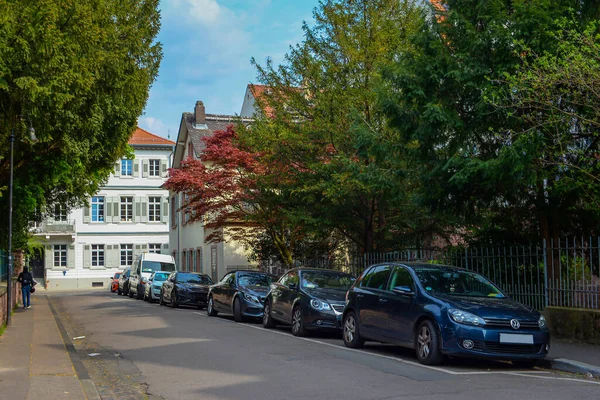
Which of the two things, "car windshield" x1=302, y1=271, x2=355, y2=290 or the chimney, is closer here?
"car windshield" x1=302, y1=271, x2=355, y2=290

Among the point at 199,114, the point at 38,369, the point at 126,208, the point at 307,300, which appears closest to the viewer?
the point at 38,369

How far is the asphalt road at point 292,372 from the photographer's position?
9.08m

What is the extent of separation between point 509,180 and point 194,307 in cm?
A: 2021

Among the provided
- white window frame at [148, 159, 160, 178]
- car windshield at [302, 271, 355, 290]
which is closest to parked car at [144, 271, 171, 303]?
car windshield at [302, 271, 355, 290]

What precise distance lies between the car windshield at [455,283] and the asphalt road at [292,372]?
3.59 feet

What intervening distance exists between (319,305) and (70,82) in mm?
6695

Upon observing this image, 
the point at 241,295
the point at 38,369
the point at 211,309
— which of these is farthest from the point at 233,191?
the point at 38,369

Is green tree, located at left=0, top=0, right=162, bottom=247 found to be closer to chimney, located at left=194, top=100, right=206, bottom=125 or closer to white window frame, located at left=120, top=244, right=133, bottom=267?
chimney, located at left=194, top=100, right=206, bottom=125

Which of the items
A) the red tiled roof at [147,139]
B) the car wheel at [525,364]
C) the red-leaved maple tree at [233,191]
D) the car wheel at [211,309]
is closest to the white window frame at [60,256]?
the red tiled roof at [147,139]

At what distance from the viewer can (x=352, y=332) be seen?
14078 millimetres

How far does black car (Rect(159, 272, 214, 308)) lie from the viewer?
29.5 metres

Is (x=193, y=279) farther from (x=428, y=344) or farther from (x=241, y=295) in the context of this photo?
(x=428, y=344)

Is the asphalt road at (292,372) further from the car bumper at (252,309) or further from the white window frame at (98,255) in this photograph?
the white window frame at (98,255)

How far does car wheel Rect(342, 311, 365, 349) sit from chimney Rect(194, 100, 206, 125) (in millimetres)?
43117
